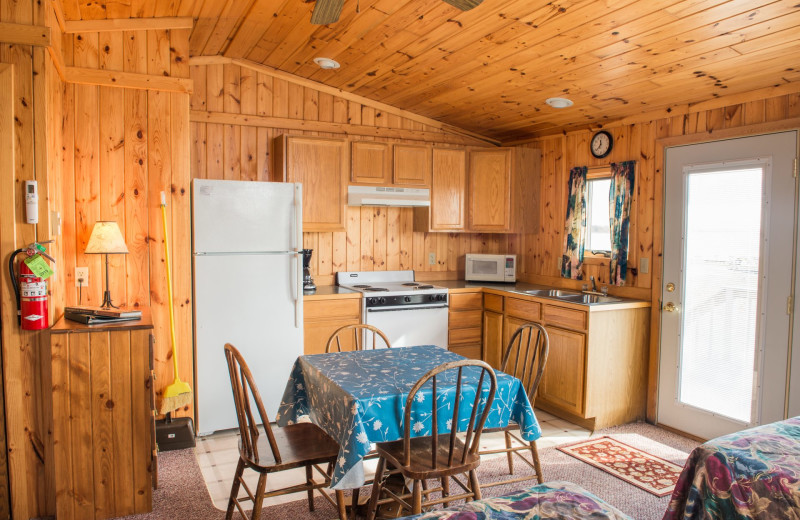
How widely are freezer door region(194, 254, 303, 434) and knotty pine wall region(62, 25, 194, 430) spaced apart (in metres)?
0.11

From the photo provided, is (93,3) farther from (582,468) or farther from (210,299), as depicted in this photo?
(582,468)

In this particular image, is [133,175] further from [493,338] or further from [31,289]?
[493,338]

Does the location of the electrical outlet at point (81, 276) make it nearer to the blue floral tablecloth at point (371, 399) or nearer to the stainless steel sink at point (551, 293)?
the blue floral tablecloth at point (371, 399)

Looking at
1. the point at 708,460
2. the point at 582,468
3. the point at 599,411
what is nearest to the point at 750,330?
the point at 599,411

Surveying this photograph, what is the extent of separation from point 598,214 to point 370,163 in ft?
5.96

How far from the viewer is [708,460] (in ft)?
6.08

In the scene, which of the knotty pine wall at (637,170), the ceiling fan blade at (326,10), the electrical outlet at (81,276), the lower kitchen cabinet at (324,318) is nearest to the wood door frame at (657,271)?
the knotty pine wall at (637,170)

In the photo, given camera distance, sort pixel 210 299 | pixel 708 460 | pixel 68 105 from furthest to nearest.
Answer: pixel 210 299, pixel 68 105, pixel 708 460

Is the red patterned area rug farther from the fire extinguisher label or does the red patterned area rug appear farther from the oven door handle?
the fire extinguisher label

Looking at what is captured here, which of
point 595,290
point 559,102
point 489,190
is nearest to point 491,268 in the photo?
point 489,190

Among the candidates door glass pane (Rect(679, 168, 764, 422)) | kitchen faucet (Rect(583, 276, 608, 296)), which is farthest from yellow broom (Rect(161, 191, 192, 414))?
door glass pane (Rect(679, 168, 764, 422))

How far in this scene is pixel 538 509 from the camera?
142 cm

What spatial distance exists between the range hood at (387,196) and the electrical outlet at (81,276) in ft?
6.32

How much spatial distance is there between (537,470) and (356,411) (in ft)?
3.88
